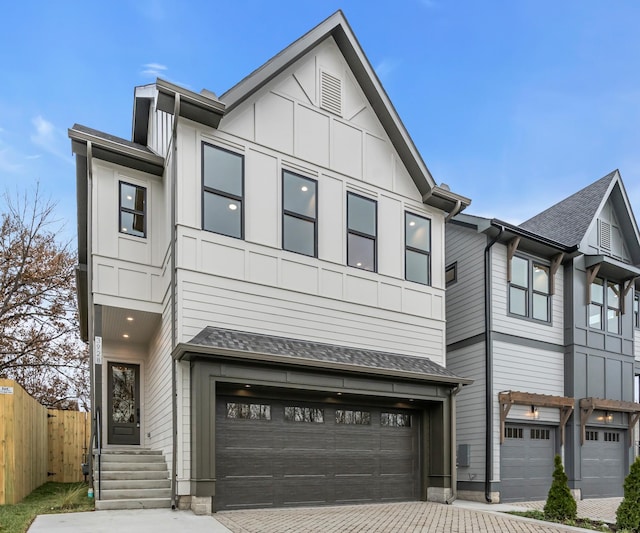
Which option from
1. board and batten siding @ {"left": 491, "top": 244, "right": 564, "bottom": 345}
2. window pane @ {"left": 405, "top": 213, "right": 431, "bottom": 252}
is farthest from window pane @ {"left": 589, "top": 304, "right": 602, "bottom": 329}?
window pane @ {"left": 405, "top": 213, "right": 431, "bottom": 252}

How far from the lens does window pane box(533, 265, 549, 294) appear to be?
15039mm

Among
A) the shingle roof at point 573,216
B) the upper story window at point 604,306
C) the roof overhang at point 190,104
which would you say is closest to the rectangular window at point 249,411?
the roof overhang at point 190,104

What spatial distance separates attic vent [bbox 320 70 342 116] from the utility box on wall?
28.4 feet

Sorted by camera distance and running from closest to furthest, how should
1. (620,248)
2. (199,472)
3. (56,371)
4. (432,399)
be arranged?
(199,472) < (432,399) < (620,248) < (56,371)

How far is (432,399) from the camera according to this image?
38.1ft

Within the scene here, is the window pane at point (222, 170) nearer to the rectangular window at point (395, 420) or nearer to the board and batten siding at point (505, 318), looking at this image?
the rectangular window at point (395, 420)

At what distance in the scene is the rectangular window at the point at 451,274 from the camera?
15.3m

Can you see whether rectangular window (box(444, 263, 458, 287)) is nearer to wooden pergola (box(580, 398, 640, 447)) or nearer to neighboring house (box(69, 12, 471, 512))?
neighboring house (box(69, 12, 471, 512))

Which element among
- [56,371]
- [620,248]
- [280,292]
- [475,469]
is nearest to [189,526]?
[280,292]

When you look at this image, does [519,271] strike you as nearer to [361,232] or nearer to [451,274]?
[451,274]

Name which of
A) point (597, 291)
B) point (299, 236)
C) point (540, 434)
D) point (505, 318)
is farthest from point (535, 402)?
point (299, 236)

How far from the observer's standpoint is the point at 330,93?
12.1m

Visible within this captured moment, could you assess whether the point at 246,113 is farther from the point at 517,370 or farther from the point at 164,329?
Answer: the point at 517,370

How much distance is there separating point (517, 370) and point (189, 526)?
955 cm
